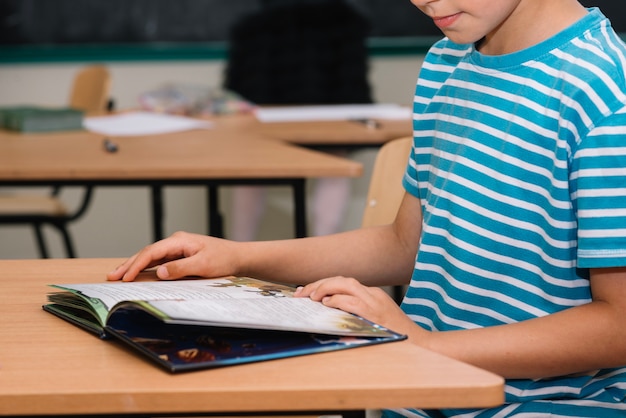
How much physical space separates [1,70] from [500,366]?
3724 mm

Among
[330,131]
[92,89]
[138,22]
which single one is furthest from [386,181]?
[138,22]

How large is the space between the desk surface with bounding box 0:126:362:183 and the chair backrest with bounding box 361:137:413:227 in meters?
0.41

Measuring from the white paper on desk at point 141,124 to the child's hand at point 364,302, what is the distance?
165 cm

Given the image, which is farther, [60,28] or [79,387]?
[60,28]

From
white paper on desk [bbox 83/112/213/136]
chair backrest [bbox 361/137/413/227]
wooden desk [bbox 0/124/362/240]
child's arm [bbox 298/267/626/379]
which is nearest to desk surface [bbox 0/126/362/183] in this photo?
wooden desk [bbox 0/124/362/240]

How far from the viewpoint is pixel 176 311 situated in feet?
2.86

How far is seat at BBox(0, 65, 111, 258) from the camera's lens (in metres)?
3.16

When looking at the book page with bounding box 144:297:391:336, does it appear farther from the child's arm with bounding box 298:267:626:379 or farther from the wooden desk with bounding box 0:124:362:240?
the wooden desk with bounding box 0:124:362:240

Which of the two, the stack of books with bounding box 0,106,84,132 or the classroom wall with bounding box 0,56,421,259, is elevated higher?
the stack of books with bounding box 0,106,84,132

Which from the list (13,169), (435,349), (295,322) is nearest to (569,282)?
(435,349)

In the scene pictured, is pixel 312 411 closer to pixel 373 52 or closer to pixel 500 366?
pixel 500 366

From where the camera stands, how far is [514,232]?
3.67ft

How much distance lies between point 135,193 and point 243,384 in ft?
12.3

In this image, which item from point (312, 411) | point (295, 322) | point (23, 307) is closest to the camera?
point (312, 411)
